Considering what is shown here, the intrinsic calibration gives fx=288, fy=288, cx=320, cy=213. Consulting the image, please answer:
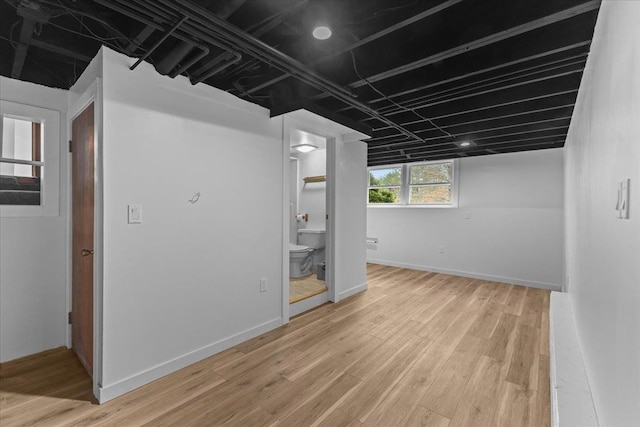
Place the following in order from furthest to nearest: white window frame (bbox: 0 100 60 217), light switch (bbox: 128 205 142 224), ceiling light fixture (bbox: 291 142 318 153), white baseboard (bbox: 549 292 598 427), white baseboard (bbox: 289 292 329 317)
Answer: ceiling light fixture (bbox: 291 142 318 153) < white baseboard (bbox: 289 292 329 317) < white window frame (bbox: 0 100 60 217) < light switch (bbox: 128 205 142 224) < white baseboard (bbox: 549 292 598 427)

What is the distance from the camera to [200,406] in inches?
69.3

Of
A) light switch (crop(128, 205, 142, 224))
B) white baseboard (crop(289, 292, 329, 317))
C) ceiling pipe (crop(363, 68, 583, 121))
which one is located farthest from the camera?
white baseboard (crop(289, 292, 329, 317))

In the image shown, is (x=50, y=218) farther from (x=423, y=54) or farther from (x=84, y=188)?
(x=423, y=54)

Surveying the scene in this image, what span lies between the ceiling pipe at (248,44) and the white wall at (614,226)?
1.46 m

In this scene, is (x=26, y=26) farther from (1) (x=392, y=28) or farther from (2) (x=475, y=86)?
(2) (x=475, y=86)

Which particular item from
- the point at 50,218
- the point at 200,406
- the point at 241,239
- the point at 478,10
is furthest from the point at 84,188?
the point at 478,10

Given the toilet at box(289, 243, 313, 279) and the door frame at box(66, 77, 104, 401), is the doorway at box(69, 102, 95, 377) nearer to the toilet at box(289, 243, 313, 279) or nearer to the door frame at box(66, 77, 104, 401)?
the door frame at box(66, 77, 104, 401)

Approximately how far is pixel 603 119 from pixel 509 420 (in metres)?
1.67

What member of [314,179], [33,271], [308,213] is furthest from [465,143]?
[33,271]

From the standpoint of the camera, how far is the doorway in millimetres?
2021

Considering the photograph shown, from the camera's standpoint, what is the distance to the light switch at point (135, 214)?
75.1 inches

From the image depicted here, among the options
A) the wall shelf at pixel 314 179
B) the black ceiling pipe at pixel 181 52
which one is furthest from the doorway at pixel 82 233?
the wall shelf at pixel 314 179

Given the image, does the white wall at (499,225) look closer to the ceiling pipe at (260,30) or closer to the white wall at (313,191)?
the white wall at (313,191)

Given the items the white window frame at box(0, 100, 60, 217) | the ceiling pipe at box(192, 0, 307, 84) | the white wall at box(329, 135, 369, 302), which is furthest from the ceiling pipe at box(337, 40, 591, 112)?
the white window frame at box(0, 100, 60, 217)
